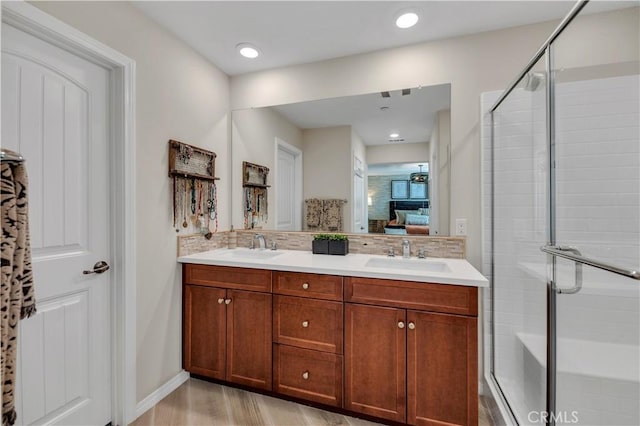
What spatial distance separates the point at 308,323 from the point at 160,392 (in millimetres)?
1066

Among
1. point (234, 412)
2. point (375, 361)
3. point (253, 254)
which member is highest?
point (253, 254)

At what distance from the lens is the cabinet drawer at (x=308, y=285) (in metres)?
1.75

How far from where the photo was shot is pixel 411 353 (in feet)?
5.24

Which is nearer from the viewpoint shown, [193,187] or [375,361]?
[375,361]

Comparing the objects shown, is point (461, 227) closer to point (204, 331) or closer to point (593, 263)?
point (593, 263)

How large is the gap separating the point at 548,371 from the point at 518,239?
764 millimetres

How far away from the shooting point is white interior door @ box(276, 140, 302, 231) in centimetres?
248

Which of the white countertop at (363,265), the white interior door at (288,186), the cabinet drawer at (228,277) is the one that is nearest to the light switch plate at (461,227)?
the white countertop at (363,265)

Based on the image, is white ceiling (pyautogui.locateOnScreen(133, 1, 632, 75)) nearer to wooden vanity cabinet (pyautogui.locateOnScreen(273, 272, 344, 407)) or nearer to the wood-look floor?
wooden vanity cabinet (pyautogui.locateOnScreen(273, 272, 344, 407))

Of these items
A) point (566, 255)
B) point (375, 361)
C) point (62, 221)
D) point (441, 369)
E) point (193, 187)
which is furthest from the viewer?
point (193, 187)

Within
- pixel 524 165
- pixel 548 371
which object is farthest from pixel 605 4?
pixel 548 371

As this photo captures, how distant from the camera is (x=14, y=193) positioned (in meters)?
0.81

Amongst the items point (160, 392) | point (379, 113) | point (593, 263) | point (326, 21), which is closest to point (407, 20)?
point (326, 21)

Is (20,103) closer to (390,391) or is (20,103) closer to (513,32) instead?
(390,391)
